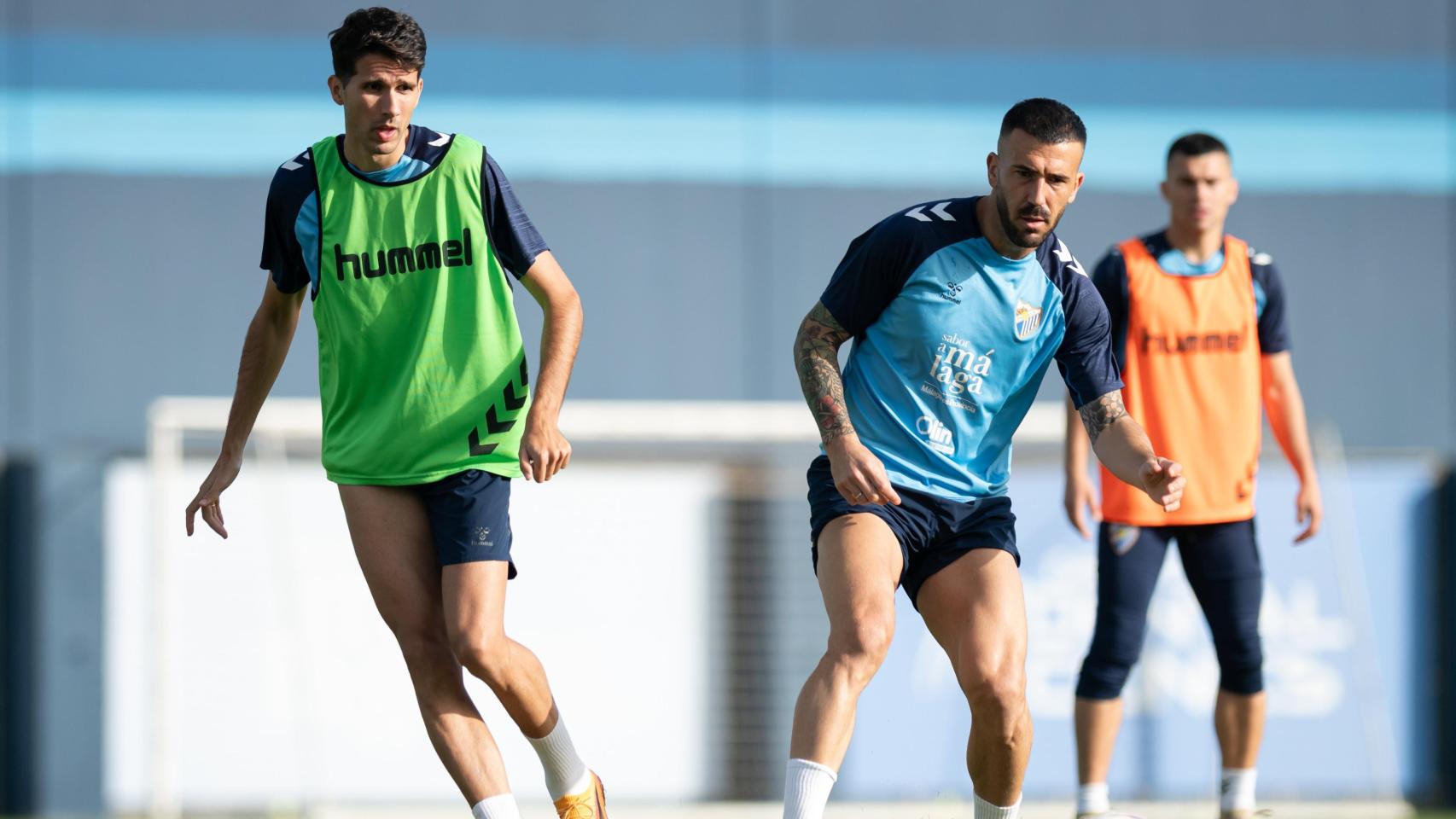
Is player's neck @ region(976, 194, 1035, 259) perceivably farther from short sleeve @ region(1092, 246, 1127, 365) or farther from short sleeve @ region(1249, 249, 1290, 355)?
short sleeve @ region(1249, 249, 1290, 355)

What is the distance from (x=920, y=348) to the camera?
4.14 meters

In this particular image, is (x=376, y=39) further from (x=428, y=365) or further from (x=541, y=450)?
(x=541, y=450)

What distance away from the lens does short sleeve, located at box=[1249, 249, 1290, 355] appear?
18.6ft

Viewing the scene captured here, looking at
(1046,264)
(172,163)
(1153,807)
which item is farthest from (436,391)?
(172,163)

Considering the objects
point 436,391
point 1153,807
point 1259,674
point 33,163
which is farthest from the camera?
point 33,163

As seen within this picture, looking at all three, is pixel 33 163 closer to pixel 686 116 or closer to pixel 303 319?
pixel 303 319

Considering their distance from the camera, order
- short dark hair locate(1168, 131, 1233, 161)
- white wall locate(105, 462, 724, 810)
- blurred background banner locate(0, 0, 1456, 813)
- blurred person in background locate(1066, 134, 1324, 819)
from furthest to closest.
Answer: blurred background banner locate(0, 0, 1456, 813), white wall locate(105, 462, 724, 810), short dark hair locate(1168, 131, 1233, 161), blurred person in background locate(1066, 134, 1324, 819)

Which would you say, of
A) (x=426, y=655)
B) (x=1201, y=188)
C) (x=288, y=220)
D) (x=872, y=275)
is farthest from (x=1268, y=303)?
(x=288, y=220)

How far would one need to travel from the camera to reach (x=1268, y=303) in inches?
225

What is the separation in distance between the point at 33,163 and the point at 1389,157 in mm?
8603

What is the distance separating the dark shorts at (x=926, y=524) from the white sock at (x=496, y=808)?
989mm

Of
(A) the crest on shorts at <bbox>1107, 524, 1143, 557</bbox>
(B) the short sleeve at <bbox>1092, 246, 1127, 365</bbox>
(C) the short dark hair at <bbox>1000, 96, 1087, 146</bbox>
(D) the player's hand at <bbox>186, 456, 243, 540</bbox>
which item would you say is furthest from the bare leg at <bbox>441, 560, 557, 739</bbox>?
(B) the short sleeve at <bbox>1092, 246, 1127, 365</bbox>

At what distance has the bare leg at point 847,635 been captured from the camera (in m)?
3.71

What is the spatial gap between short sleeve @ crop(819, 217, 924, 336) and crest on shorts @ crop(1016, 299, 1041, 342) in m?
0.30
